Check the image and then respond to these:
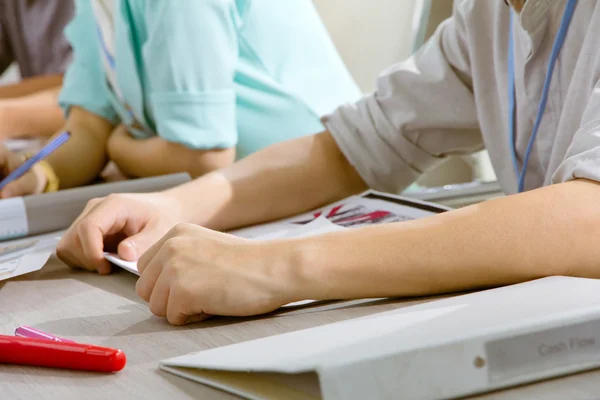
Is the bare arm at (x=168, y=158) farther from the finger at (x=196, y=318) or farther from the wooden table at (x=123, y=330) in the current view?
the finger at (x=196, y=318)

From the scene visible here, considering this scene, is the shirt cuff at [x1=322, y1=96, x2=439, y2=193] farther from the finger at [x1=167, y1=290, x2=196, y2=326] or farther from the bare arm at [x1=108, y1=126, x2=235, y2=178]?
the finger at [x1=167, y1=290, x2=196, y2=326]

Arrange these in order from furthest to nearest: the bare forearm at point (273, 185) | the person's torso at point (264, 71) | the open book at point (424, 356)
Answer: the person's torso at point (264, 71)
the bare forearm at point (273, 185)
the open book at point (424, 356)

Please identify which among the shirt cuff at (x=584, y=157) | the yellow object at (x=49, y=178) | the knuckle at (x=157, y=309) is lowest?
the yellow object at (x=49, y=178)

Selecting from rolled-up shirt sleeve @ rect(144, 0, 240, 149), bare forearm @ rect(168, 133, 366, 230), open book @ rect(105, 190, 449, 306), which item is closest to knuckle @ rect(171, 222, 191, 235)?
open book @ rect(105, 190, 449, 306)

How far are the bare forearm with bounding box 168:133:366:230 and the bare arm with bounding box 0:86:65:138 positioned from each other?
741mm

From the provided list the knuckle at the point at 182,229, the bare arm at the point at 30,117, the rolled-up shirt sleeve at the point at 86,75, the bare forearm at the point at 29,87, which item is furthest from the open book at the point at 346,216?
the bare forearm at the point at 29,87

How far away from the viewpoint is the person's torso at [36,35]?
2.15 meters

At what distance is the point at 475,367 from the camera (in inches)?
14.8

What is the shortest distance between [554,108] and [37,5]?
1818 millimetres

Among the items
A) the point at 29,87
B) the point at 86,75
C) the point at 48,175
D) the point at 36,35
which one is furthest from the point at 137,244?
the point at 36,35

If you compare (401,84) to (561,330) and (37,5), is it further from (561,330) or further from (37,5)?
(37,5)

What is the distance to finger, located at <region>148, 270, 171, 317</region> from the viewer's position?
1.72 feet

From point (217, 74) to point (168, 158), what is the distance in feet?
0.47

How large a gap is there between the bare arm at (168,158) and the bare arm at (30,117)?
1.23 ft
